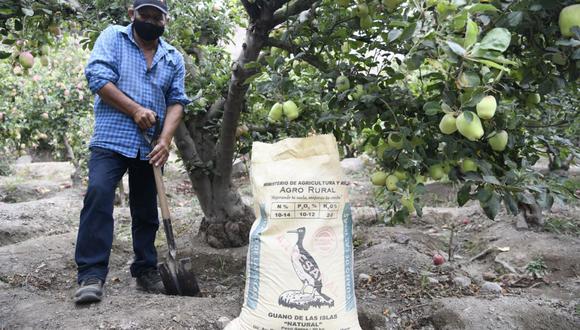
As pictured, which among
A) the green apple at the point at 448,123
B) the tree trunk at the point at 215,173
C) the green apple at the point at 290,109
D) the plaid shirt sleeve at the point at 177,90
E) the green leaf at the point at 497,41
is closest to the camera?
the green leaf at the point at 497,41

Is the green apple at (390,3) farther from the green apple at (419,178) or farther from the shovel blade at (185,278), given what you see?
the shovel blade at (185,278)

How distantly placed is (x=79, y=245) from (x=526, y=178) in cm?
193

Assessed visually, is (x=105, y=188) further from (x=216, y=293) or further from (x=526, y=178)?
(x=526, y=178)

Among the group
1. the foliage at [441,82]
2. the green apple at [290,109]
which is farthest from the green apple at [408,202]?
the green apple at [290,109]

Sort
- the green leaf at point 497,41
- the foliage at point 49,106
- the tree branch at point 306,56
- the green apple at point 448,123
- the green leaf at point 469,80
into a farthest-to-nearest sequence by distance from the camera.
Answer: the foliage at point 49,106 < the tree branch at point 306,56 < the green apple at point 448,123 < the green leaf at point 469,80 < the green leaf at point 497,41

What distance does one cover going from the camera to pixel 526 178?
5.46ft

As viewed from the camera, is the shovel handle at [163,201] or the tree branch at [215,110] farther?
the tree branch at [215,110]

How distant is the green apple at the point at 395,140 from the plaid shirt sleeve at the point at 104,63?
136cm

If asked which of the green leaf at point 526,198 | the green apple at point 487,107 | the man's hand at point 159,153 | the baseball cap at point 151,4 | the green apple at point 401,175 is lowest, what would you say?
the green leaf at point 526,198

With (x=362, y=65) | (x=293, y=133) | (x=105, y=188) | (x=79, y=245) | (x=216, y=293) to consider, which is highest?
(x=362, y=65)

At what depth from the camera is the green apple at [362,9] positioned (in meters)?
1.85

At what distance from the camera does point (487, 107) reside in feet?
4.25

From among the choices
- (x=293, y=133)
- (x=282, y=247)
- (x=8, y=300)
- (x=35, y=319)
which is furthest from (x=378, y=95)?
(x=8, y=300)

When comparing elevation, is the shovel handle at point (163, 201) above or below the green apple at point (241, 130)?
below
